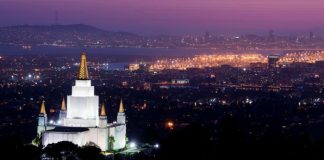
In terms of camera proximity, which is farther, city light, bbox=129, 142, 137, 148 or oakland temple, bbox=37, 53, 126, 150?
city light, bbox=129, 142, 137, 148

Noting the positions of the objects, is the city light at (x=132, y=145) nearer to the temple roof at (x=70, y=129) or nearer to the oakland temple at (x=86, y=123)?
the oakland temple at (x=86, y=123)

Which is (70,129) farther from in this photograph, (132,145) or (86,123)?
(132,145)

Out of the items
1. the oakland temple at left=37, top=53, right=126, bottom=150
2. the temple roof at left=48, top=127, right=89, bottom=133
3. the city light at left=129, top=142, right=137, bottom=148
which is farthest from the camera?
the city light at left=129, top=142, right=137, bottom=148

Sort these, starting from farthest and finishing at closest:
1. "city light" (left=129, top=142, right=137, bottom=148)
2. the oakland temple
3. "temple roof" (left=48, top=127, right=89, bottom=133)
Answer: "city light" (left=129, top=142, right=137, bottom=148)
the oakland temple
"temple roof" (left=48, top=127, right=89, bottom=133)

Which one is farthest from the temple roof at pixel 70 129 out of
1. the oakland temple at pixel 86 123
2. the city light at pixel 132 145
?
the city light at pixel 132 145

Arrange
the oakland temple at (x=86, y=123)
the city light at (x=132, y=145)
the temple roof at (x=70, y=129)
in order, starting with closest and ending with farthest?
1. the temple roof at (x=70, y=129)
2. the oakland temple at (x=86, y=123)
3. the city light at (x=132, y=145)

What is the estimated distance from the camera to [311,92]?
123 meters

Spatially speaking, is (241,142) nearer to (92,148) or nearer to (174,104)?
(92,148)

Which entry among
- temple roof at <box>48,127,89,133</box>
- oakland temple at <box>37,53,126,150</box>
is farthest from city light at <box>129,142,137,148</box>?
temple roof at <box>48,127,89,133</box>

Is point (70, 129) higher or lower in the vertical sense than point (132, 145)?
higher

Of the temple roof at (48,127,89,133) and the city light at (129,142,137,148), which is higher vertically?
the temple roof at (48,127,89,133)

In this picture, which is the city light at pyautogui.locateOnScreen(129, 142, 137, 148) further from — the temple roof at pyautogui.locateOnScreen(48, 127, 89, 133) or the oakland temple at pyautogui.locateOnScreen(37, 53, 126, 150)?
the temple roof at pyautogui.locateOnScreen(48, 127, 89, 133)

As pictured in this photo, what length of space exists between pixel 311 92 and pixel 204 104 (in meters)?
29.7

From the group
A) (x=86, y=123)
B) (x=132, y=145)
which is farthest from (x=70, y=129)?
(x=132, y=145)
